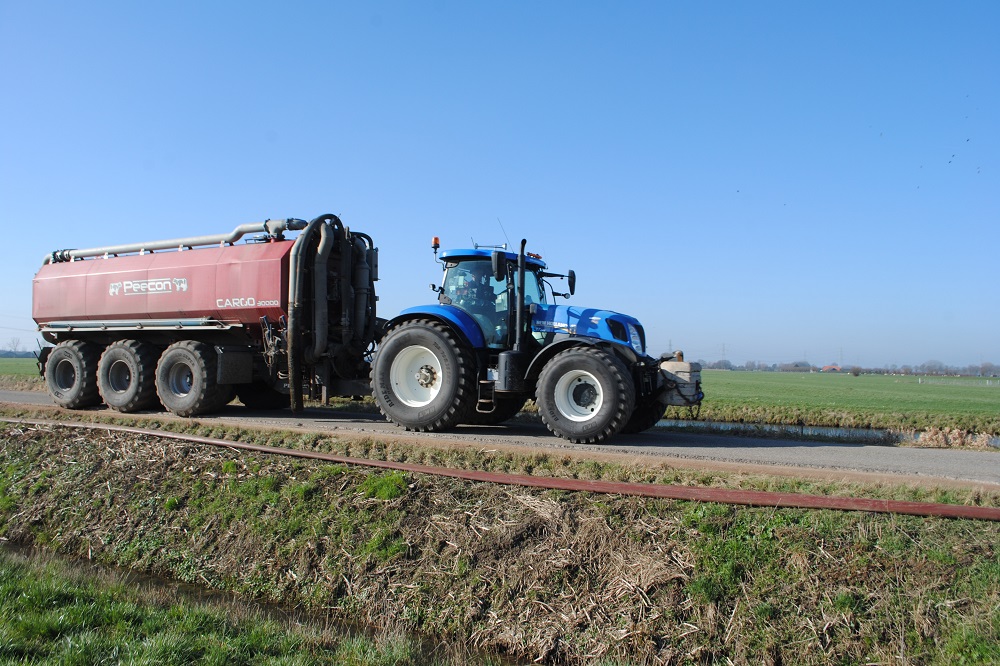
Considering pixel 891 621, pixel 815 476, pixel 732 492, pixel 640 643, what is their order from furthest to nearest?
1. pixel 815 476
2. pixel 732 492
3. pixel 640 643
4. pixel 891 621

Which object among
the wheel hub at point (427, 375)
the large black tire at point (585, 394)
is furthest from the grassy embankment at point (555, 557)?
the wheel hub at point (427, 375)

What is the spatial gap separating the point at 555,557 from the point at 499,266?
477 centimetres

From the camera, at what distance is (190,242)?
12.6 meters

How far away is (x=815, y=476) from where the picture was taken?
6.81 metres

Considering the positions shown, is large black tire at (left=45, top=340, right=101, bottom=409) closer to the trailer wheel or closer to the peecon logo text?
the peecon logo text

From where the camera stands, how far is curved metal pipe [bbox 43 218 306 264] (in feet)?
38.3

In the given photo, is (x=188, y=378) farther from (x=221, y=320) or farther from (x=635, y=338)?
(x=635, y=338)

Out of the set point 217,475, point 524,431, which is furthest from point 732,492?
point 217,475

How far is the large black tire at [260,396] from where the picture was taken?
13.5m

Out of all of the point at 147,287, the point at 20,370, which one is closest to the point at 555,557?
the point at 147,287

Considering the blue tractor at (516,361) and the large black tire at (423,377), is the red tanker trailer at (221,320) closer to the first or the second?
the large black tire at (423,377)

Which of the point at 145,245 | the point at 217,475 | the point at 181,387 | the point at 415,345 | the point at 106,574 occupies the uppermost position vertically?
the point at 145,245

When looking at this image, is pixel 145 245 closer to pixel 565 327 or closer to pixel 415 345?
pixel 415 345

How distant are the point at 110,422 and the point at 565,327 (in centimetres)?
746
